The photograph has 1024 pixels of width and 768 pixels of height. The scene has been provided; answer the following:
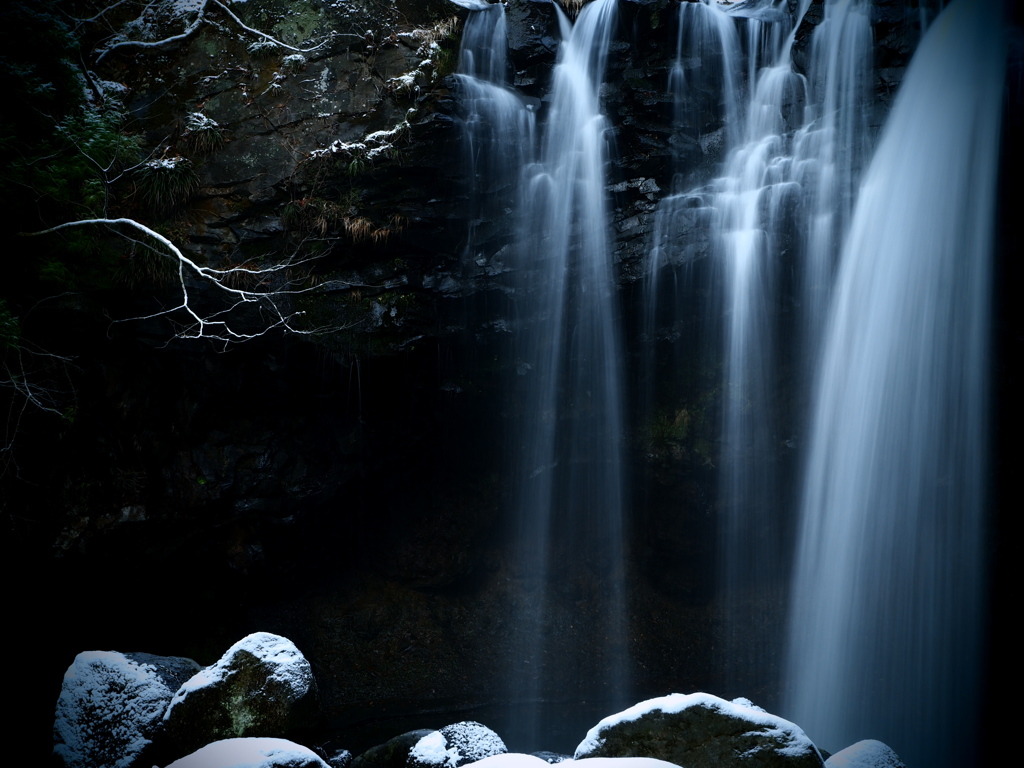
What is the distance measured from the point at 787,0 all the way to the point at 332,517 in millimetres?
12534

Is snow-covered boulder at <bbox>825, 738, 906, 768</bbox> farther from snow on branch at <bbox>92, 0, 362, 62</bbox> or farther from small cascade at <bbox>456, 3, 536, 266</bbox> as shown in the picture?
snow on branch at <bbox>92, 0, 362, 62</bbox>

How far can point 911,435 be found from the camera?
29.3ft

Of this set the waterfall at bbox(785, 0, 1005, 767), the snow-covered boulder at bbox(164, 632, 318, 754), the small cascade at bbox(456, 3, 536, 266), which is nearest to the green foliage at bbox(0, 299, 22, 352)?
the snow-covered boulder at bbox(164, 632, 318, 754)

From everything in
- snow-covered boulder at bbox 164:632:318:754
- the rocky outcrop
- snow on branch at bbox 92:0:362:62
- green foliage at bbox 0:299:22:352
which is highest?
snow on branch at bbox 92:0:362:62

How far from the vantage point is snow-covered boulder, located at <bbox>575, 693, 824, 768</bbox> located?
13.1 feet

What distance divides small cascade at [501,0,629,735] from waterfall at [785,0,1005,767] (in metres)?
3.45

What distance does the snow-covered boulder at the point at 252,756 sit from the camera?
4496 mm

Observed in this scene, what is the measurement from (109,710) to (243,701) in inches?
55.8

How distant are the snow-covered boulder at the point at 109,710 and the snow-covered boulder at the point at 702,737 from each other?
13.6ft

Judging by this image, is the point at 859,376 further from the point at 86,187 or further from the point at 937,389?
the point at 86,187

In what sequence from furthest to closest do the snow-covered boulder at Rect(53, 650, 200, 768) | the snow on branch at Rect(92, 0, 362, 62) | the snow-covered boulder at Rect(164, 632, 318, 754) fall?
the snow on branch at Rect(92, 0, 362, 62)
the snow-covered boulder at Rect(53, 650, 200, 768)
the snow-covered boulder at Rect(164, 632, 318, 754)

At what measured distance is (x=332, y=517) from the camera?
1117 cm

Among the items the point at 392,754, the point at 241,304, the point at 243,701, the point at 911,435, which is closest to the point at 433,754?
the point at 392,754

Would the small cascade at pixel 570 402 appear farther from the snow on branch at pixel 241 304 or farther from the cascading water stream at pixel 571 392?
the snow on branch at pixel 241 304
